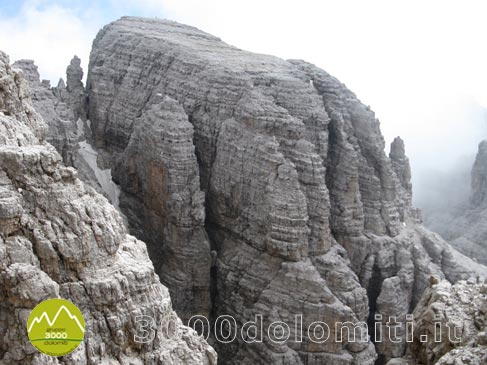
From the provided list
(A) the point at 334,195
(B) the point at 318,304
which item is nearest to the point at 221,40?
(A) the point at 334,195

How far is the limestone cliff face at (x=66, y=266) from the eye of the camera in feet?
41.1

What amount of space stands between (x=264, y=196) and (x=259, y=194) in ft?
1.28

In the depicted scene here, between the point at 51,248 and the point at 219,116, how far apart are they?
61.0 ft

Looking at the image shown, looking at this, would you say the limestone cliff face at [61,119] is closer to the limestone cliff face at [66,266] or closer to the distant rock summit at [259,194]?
the distant rock summit at [259,194]

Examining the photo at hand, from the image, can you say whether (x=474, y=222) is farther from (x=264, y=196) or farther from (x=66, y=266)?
(x=66, y=266)

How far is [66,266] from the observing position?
13.4 metres

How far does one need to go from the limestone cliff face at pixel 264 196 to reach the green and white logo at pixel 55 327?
54.7ft

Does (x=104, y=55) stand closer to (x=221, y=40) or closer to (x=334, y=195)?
(x=221, y=40)

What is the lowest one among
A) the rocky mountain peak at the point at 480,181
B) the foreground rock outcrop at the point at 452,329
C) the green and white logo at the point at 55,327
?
the green and white logo at the point at 55,327

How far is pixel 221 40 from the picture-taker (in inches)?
1574

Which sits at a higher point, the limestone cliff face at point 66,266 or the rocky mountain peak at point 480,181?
the rocky mountain peak at point 480,181

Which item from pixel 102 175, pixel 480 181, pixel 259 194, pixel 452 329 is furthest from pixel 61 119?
pixel 480 181

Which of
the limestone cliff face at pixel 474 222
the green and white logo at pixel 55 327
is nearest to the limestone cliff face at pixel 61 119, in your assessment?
the green and white logo at pixel 55 327

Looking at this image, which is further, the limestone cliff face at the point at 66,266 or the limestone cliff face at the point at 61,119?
the limestone cliff face at the point at 61,119
